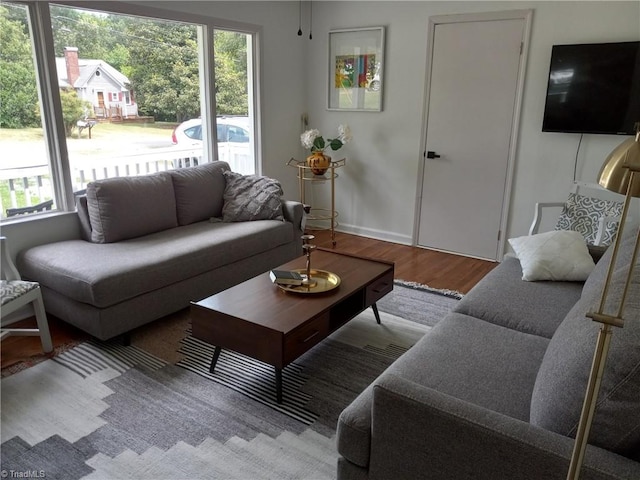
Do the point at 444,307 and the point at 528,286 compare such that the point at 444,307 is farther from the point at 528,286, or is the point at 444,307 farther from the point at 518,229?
the point at 518,229

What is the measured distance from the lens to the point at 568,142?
3830 mm

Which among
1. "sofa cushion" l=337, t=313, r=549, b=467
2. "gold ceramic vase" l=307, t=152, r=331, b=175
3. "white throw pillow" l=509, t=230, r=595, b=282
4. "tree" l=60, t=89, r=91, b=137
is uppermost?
"tree" l=60, t=89, r=91, b=137

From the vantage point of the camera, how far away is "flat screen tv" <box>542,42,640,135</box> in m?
3.38

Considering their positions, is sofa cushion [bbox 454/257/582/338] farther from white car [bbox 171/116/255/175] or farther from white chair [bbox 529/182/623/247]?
white car [bbox 171/116/255/175]

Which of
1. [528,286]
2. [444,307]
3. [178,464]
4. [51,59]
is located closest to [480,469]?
[178,464]

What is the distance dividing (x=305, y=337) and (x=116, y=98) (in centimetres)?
246

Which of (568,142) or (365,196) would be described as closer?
(568,142)

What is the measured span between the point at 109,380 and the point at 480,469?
1.93 m

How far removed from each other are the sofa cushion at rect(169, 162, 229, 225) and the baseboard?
1666 millimetres

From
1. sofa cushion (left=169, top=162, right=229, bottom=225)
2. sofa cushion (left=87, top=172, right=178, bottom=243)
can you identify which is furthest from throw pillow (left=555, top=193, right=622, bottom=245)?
sofa cushion (left=87, top=172, right=178, bottom=243)

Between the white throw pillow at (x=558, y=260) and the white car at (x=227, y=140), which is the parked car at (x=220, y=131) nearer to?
the white car at (x=227, y=140)

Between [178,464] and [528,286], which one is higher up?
[528,286]

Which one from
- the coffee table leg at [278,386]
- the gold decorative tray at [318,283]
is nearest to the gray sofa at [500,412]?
the coffee table leg at [278,386]

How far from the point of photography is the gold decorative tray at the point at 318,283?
2.61 m
